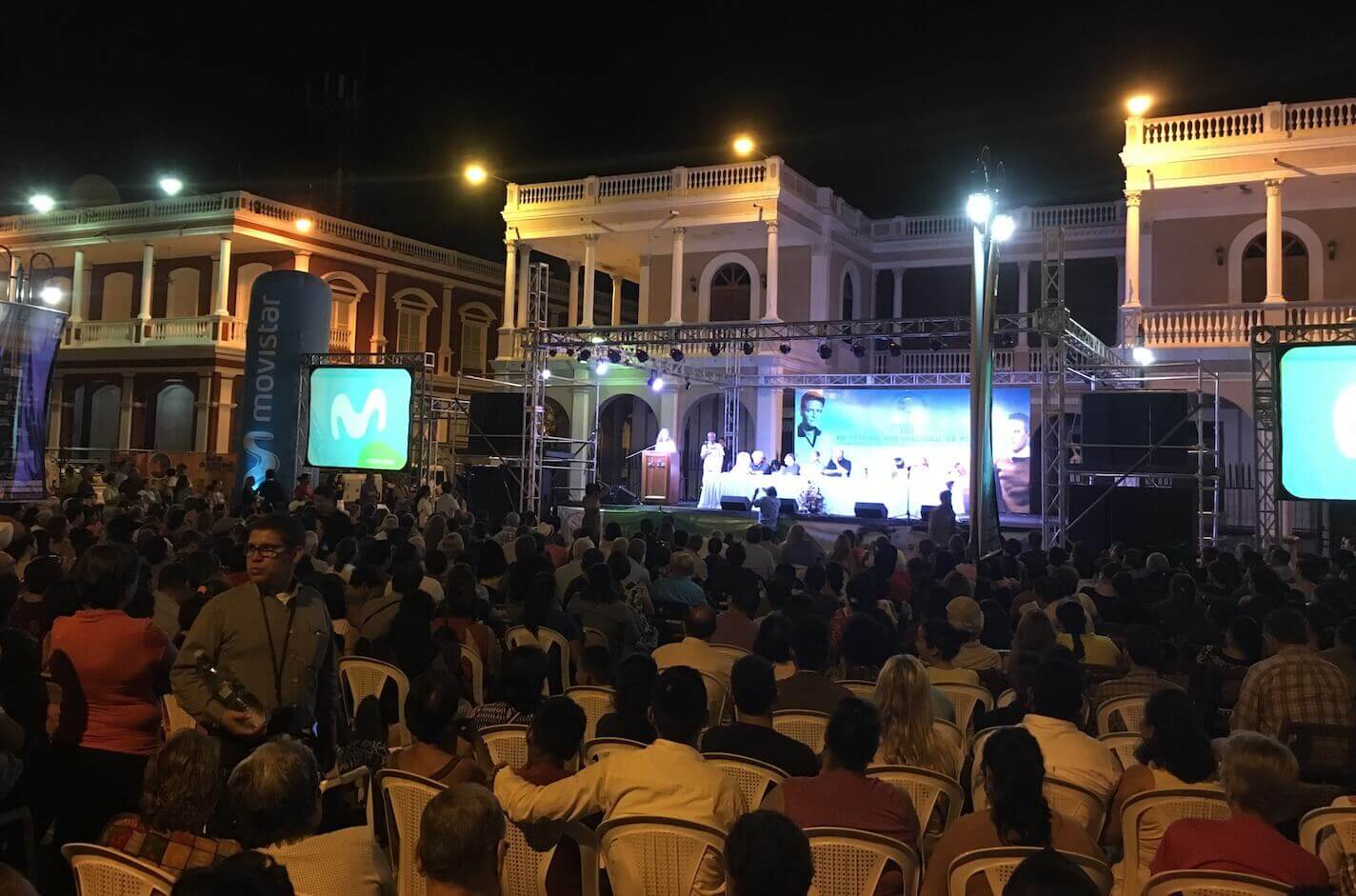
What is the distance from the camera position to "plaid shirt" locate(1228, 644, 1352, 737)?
185 inches

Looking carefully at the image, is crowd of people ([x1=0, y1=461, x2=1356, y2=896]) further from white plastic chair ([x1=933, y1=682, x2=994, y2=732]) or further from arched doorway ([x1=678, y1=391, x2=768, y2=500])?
arched doorway ([x1=678, y1=391, x2=768, y2=500])

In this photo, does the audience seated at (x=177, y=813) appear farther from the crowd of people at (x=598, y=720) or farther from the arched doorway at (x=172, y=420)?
the arched doorway at (x=172, y=420)

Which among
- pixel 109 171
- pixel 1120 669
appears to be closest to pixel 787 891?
pixel 1120 669

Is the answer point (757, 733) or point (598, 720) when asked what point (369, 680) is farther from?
point (757, 733)

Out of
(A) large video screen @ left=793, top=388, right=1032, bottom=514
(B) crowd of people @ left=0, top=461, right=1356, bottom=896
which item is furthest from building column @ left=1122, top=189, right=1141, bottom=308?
(B) crowd of people @ left=0, top=461, right=1356, bottom=896

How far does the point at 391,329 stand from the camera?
3066 centimetres

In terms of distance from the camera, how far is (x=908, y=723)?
406 cm

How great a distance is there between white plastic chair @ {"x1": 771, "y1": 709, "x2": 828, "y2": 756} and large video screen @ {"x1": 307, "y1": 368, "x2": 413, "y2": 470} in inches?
482

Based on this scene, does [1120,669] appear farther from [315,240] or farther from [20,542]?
[315,240]

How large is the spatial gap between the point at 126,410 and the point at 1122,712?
2977 centimetres

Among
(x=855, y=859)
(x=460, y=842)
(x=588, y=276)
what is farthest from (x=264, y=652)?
(x=588, y=276)

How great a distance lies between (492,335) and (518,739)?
99.9ft

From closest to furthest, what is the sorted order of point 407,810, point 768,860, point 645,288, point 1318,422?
point 768,860, point 407,810, point 1318,422, point 645,288

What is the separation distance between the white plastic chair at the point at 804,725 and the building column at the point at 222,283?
26611 mm
